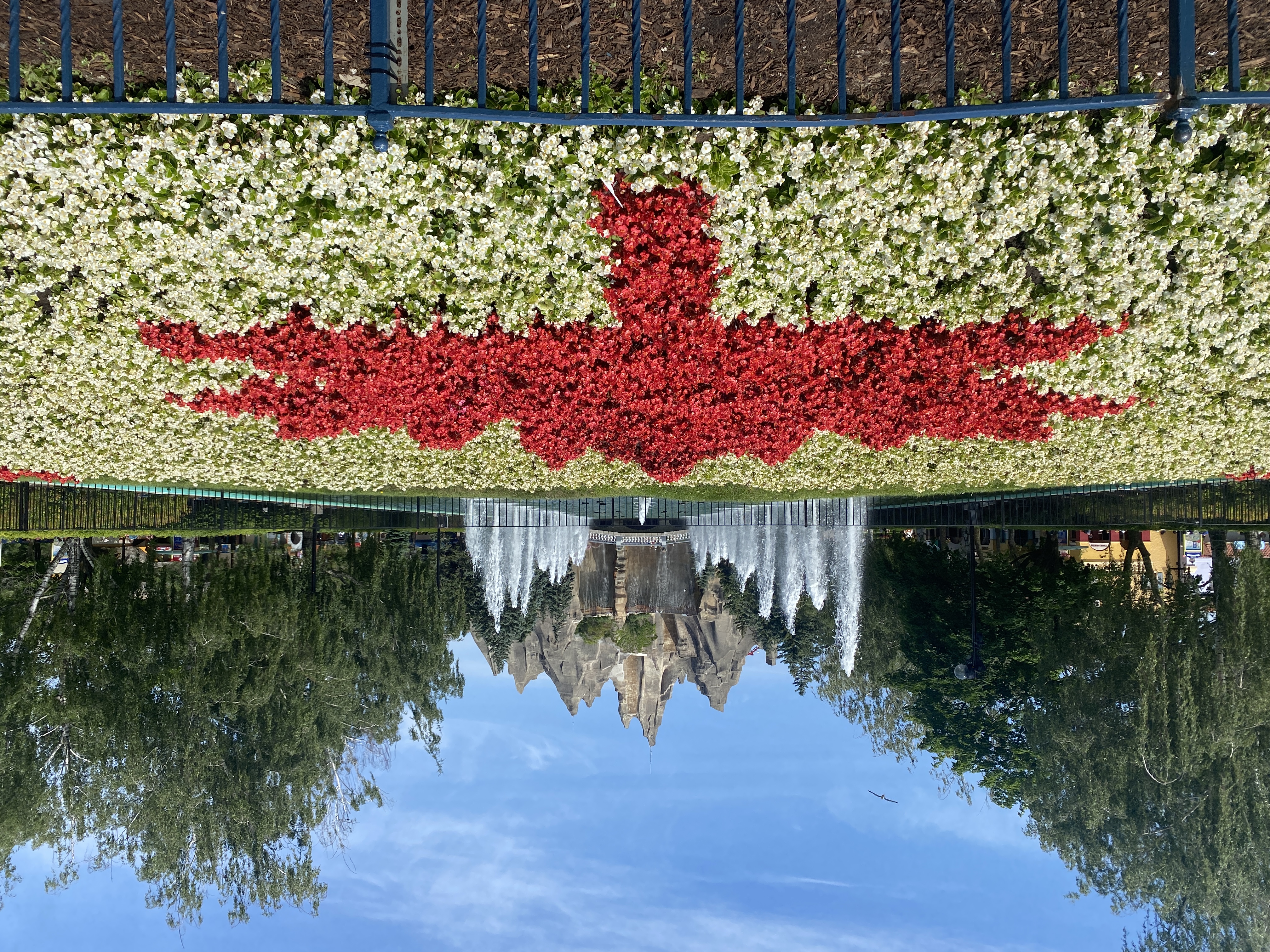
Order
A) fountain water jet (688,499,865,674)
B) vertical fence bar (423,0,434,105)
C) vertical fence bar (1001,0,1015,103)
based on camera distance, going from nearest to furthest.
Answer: vertical fence bar (1001,0,1015,103) < vertical fence bar (423,0,434,105) < fountain water jet (688,499,865,674)

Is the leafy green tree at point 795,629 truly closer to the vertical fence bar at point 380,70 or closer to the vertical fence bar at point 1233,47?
the vertical fence bar at point 1233,47

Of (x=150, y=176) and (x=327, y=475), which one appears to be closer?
(x=150, y=176)

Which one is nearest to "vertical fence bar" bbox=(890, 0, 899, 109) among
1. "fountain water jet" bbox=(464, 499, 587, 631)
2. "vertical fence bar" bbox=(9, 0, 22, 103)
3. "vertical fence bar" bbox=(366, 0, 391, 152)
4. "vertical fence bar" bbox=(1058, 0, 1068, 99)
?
"vertical fence bar" bbox=(1058, 0, 1068, 99)

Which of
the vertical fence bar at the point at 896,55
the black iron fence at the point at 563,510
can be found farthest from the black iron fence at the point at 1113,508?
the vertical fence bar at the point at 896,55

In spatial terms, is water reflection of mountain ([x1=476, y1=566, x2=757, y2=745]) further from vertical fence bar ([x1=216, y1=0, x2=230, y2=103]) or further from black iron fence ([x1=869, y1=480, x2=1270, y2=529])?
vertical fence bar ([x1=216, y1=0, x2=230, y2=103])

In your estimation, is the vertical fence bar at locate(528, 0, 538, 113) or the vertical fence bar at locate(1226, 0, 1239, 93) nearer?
the vertical fence bar at locate(1226, 0, 1239, 93)

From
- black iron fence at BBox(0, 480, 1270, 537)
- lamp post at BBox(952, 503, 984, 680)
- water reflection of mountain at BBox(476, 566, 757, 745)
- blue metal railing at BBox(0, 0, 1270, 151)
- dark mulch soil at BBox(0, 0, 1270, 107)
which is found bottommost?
water reflection of mountain at BBox(476, 566, 757, 745)

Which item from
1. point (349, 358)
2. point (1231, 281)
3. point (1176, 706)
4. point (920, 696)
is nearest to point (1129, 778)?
point (1176, 706)

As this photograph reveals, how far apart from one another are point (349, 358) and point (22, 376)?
4.71 metres

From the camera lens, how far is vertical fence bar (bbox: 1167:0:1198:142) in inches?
191

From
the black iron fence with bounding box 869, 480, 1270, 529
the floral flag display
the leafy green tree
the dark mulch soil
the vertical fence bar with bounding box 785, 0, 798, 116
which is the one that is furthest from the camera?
the leafy green tree

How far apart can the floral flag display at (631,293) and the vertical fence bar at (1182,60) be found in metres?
1.51

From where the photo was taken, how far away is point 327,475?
37.6 feet

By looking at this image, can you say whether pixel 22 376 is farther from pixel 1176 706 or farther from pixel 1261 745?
pixel 1261 745
